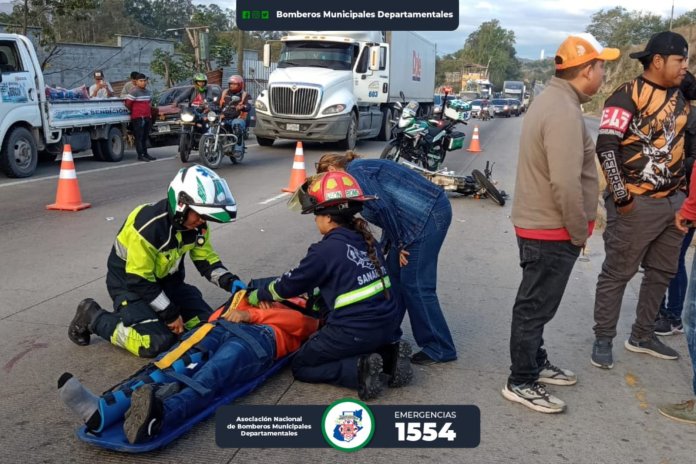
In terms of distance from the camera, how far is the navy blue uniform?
373 cm

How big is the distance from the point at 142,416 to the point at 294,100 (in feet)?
50.3

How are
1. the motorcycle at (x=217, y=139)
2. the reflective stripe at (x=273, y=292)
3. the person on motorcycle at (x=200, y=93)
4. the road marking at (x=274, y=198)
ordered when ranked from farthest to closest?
the person on motorcycle at (x=200, y=93), the motorcycle at (x=217, y=139), the road marking at (x=274, y=198), the reflective stripe at (x=273, y=292)

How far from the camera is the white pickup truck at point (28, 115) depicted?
463 inches

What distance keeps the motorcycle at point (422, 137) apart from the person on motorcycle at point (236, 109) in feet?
12.1

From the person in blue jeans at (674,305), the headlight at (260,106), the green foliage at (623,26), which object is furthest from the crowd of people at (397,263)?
the green foliage at (623,26)

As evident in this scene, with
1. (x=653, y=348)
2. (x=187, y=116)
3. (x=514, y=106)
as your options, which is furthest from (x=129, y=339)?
(x=514, y=106)

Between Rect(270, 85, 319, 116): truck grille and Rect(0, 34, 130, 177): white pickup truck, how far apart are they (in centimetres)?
540

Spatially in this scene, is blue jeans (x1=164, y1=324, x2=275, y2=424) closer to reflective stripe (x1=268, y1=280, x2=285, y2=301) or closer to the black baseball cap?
reflective stripe (x1=268, y1=280, x2=285, y2=301)

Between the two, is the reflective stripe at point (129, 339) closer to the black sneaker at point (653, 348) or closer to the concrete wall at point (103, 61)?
the black sneaker at point (653, 348)

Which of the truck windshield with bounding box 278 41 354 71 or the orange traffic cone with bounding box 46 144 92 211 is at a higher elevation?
the truck windshield with bounding box 278 41 354 71

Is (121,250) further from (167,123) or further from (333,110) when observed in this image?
(167,123)

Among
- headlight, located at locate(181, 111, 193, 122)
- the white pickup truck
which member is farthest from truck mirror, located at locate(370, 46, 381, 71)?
the white pickup truck

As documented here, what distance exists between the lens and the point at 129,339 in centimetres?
429

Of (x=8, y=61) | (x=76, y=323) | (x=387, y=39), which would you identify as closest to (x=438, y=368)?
(x=76, y=323)
